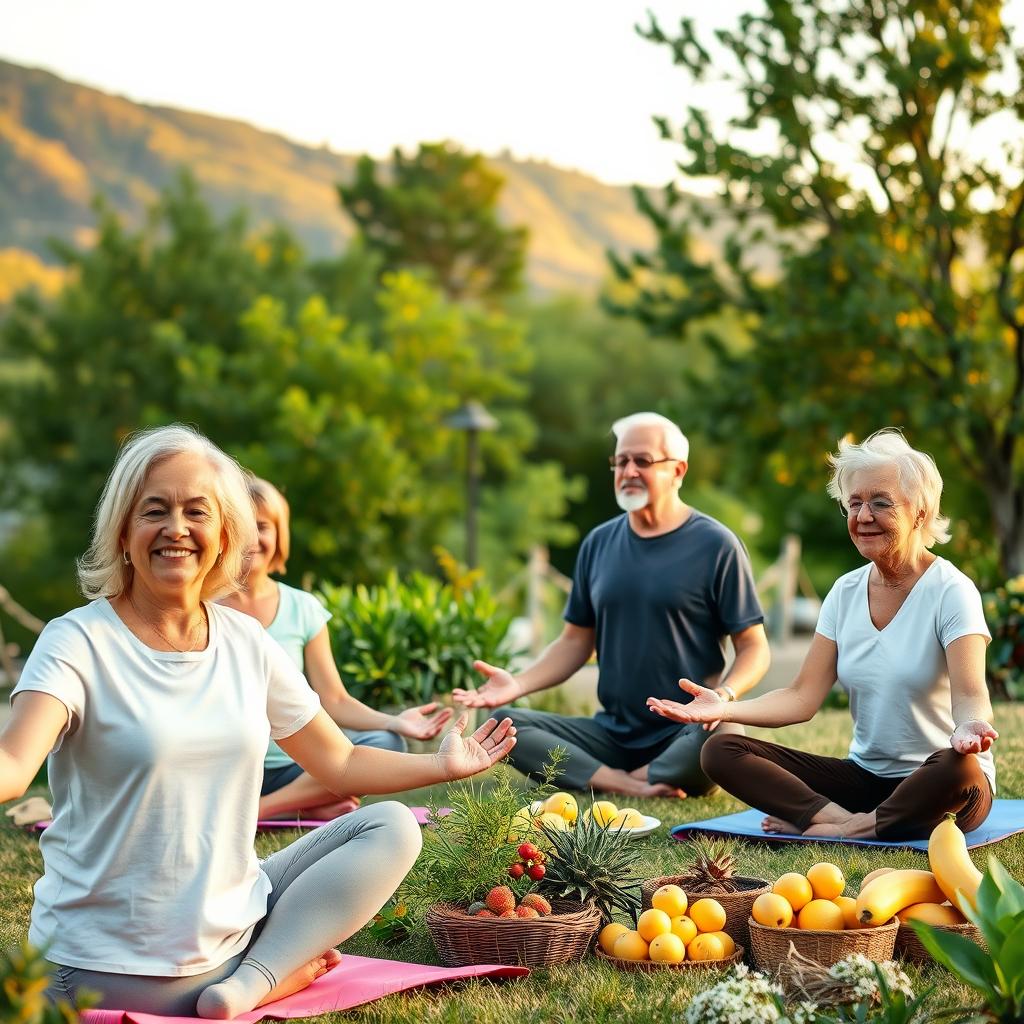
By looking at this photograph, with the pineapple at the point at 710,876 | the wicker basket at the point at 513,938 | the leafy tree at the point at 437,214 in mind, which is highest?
the leafy tree at the point at 437,214

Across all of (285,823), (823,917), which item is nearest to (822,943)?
(823,917)

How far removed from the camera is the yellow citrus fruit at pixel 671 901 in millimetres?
3570

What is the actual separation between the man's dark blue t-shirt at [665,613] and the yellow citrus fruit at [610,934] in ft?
7.85

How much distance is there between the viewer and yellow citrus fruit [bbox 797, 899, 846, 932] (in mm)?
3408

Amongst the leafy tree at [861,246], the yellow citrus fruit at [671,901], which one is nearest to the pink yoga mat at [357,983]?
the yellow citrus fruit at [671,901]

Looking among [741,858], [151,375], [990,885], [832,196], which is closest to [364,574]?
[151,375]

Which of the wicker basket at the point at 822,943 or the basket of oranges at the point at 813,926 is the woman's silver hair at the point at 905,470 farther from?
the wicker basket at the point at 822,943

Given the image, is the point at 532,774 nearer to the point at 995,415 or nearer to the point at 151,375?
the point at 995,415

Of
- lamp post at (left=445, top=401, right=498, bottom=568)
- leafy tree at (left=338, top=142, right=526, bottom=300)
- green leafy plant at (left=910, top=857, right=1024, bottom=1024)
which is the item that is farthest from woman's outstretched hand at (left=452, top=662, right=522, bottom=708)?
leafy tree at (left=338, top=142, right=526, bottom=300)

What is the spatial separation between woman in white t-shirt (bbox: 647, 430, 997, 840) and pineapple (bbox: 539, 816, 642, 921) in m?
0.76

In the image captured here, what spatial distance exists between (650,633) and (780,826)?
50.0 inches

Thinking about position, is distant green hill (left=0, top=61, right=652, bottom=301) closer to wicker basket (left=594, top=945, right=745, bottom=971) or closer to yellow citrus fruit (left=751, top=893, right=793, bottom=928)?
wicker basket (left=594, top=945, right=745, bottom=971)

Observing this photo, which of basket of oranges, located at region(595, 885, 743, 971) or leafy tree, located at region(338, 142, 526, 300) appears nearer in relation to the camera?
basket of oranges, located at region(595, 885, 743, 971)

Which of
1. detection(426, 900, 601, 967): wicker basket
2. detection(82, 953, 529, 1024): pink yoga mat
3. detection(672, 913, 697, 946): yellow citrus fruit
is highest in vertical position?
detection(672, 913, 697, 946): yellow citrus fruit
